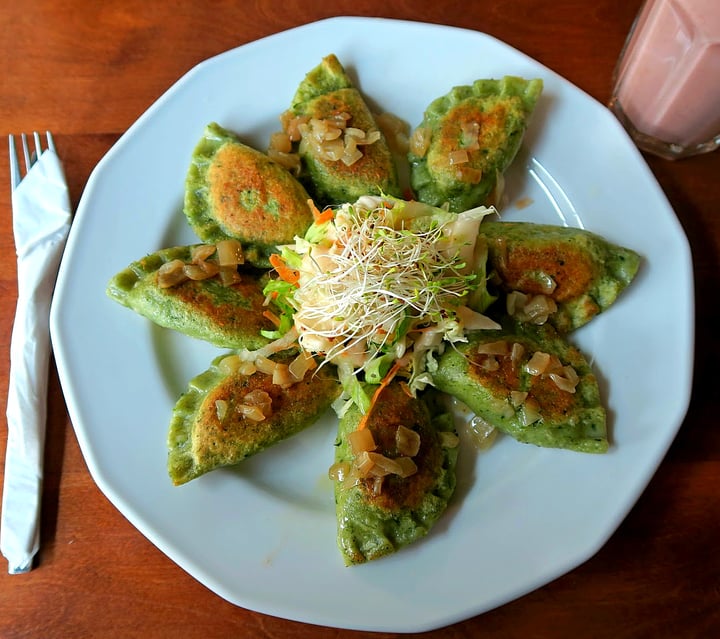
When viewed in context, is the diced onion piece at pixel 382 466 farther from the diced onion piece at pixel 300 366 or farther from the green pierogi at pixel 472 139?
the green pierogi at pixel 472 139

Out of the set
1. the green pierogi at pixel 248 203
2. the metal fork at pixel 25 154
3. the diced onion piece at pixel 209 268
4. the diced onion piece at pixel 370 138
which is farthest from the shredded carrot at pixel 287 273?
the metal fork at pixel 25 154

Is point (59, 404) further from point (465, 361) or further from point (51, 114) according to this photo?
point (465, 361)

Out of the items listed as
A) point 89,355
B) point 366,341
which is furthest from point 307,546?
point 89,355

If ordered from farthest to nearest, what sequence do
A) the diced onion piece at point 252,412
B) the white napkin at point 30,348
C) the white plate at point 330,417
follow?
the white napkin at point 30,348 → the diced onion piece at point 252,412 → the white plate at point 330,417

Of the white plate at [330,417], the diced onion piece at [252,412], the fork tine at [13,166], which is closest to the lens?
the white plate at [330,417]

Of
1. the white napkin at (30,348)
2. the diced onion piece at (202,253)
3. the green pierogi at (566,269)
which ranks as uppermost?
the green pierogi at (566,269)
